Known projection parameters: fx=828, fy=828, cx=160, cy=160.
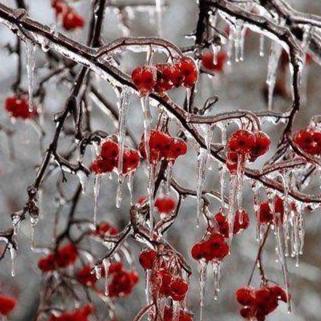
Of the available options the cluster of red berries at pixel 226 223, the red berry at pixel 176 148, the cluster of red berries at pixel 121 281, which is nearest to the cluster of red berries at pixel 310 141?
the cluster of red berries at pixel 226 223

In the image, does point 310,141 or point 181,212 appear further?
point 181,212

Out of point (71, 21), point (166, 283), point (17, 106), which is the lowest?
point (166, 283)

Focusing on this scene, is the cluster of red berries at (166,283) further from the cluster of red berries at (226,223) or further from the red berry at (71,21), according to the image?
the red berry at (71,21)

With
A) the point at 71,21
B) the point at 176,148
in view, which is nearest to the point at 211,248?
the point at 176,148

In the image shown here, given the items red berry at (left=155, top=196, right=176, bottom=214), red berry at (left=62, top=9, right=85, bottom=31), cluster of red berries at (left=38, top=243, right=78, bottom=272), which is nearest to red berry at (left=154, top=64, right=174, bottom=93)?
red berry at (left=155, top=196, right=176, bottom=214)

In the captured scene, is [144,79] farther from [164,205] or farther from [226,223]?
[164,205]
